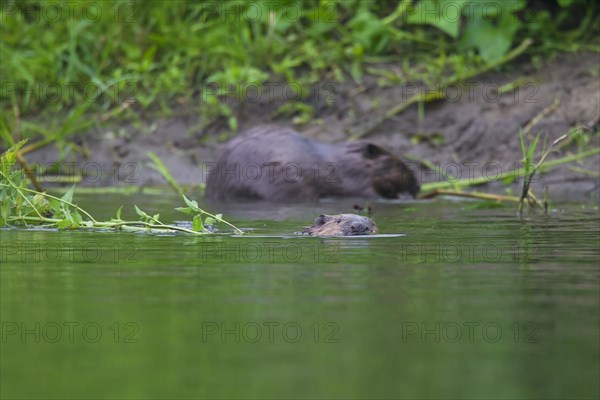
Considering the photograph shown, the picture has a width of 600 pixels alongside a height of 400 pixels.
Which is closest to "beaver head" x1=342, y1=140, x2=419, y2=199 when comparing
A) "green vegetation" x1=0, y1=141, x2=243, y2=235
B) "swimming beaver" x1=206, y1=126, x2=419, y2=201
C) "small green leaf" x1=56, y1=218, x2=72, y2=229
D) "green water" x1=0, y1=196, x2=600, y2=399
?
"swimming beaver" x1=206, y1=126, x2=419, y2=201

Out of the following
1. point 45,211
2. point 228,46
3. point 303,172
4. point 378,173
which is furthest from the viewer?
point 228,46

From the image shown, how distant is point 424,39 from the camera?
36.7ft

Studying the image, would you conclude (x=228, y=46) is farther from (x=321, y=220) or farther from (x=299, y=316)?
(x=299, y=316)

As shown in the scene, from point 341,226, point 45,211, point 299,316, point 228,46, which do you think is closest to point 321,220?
point 341,226

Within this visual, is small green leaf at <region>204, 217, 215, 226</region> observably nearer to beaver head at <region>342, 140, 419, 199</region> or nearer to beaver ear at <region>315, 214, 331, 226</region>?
beaver ear at <region>315, 214, 331, 226</region>

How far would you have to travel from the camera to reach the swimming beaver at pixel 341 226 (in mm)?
6113

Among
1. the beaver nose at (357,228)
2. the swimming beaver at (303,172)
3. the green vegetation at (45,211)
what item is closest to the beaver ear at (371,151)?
the swimming beaver at (303,172)

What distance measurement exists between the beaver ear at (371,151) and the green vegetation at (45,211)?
308 cm

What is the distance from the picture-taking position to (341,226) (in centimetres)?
612

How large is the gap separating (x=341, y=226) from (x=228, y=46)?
5496 millimetres

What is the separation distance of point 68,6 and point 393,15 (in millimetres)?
3062

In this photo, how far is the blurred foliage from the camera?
1089cm

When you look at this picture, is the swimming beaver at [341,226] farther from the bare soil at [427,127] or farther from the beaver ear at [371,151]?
the bare soil at [427,127]

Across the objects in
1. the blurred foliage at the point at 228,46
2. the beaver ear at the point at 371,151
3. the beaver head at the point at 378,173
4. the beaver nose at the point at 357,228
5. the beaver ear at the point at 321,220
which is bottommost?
the beaver nose at the point at 357,228
